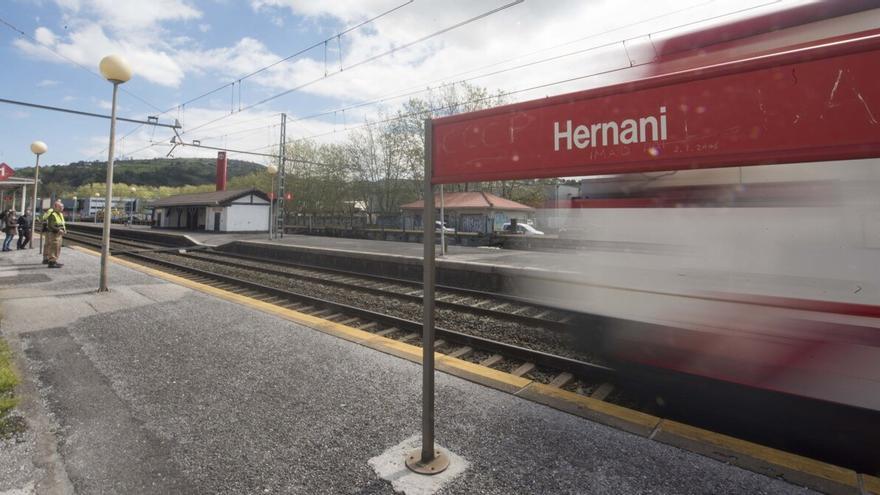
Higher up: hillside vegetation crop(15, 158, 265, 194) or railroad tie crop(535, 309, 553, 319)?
hillside vegetation crop(15, 158, 265, 194)

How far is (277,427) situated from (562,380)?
A: 2992 millimetres

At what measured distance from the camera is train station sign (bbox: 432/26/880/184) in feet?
4.61

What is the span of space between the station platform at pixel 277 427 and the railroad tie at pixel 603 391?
91 centimetres

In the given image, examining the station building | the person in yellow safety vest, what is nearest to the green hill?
the station building

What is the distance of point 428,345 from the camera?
266 cm

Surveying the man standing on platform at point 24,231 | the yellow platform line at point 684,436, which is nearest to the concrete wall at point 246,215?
the man standing on platform at point 24,231

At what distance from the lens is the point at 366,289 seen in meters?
10.2

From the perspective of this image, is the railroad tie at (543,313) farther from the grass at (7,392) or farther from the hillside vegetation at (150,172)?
the hillside vegetation at (150,172)

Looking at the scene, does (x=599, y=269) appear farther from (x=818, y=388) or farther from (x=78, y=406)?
(x=78, y=406)

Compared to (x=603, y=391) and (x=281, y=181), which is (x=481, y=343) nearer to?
(x=603, y=391)

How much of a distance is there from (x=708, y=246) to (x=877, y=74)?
364 centimetres

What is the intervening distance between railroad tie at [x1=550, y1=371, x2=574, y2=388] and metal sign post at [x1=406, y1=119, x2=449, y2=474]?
7.01 feet

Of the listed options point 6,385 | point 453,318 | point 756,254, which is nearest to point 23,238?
point 6,385

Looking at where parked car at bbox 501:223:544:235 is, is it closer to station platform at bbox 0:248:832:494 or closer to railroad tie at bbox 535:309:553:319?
railroad tie at bbox 535:309:553:319
